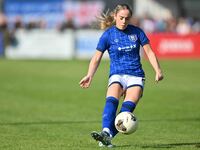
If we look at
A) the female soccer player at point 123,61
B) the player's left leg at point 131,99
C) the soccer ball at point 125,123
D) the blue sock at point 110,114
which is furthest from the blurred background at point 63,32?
the soccer ball at point 125,123

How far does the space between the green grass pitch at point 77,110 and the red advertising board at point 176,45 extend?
16.1 ft

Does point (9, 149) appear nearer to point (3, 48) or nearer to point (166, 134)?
point (166, 134)

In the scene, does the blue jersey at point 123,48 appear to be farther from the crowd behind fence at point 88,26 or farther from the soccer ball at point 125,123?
the crowd behind fence at point 88,26

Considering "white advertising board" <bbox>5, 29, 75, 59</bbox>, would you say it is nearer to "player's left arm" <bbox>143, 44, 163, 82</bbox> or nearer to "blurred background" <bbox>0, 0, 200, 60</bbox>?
"blurred background" <bbox>0, 0, 200, 60</bbox>

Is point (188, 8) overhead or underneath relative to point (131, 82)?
underneath

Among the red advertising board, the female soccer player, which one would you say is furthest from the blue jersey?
the red advertising board

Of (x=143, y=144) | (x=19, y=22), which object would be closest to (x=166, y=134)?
(x=143, y=144)

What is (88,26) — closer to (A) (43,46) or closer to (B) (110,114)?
(A) (43,46)

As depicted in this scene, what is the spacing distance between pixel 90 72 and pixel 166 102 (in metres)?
7.56

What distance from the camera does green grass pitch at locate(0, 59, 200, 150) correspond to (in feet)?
35.5

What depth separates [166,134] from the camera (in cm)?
1188

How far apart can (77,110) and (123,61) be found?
5.45m

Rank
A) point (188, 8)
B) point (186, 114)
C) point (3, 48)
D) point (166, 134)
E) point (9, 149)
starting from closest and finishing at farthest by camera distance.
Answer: point (9, 149), point (166, 134), point (186, 114), point (3, 48), point (188, 8)

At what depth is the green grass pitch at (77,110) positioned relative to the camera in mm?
10828
